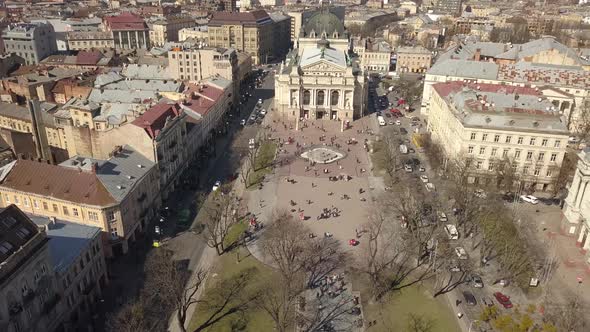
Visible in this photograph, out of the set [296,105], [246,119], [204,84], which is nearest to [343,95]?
[296,105]

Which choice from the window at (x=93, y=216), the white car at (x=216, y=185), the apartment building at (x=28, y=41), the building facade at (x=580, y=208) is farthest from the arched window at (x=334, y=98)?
the apartment building at (x=28, y=41)

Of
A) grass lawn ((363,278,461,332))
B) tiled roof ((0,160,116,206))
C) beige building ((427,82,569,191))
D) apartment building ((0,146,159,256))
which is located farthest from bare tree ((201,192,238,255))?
beige building ((427,82,569,191))

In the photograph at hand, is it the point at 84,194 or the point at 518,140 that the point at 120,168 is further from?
the point at 518,140

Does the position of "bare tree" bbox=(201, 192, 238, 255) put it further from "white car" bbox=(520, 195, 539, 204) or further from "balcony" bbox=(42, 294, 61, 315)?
"white car" bbox=(520, 195, 539, 204)

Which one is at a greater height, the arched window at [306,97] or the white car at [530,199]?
the arched window at [306,97]

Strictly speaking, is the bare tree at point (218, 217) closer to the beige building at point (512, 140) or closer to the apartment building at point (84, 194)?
the apartment building at point (84, 194)

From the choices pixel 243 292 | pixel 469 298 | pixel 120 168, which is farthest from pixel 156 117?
pixel 469 298
